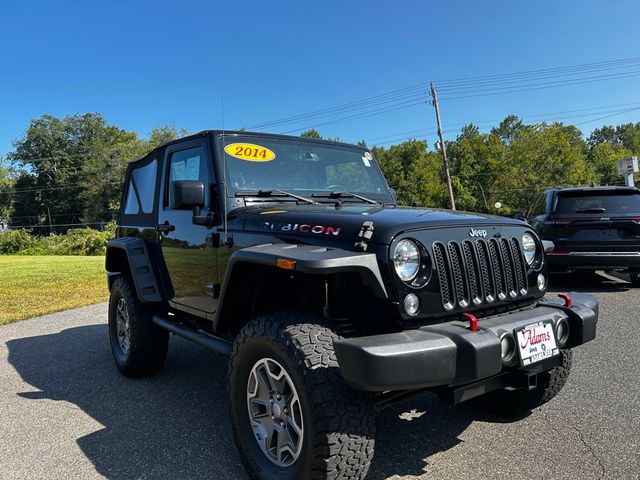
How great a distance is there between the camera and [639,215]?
7629 millimetres

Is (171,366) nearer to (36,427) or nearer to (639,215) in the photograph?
(36,427)

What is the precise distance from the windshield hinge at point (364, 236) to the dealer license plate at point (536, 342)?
32.9 inches

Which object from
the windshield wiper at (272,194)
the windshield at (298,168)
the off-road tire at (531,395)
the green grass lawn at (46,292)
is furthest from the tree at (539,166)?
the windshield wiper at (272,194)

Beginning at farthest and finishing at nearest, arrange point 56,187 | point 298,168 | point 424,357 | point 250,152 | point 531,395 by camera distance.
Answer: point 56,187 < point 298,168 < point 250,152 < point 531,395 < point 424,357

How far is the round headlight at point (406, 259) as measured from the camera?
234cm

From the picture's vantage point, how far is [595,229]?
7734mm

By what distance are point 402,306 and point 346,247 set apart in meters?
0.40

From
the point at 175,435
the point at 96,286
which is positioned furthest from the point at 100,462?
the point at 96,286

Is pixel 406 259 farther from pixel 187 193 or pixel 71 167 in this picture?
pixel 71 167

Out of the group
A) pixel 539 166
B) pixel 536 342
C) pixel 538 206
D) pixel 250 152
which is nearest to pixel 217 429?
pixel 250 152

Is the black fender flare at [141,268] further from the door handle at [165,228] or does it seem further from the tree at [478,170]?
the tree at [478,170]

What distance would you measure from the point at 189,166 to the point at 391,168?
179ft

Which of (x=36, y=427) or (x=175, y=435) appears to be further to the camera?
(x=36, y=427)

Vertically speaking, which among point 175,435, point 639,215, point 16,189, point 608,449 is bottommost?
point 608,449
